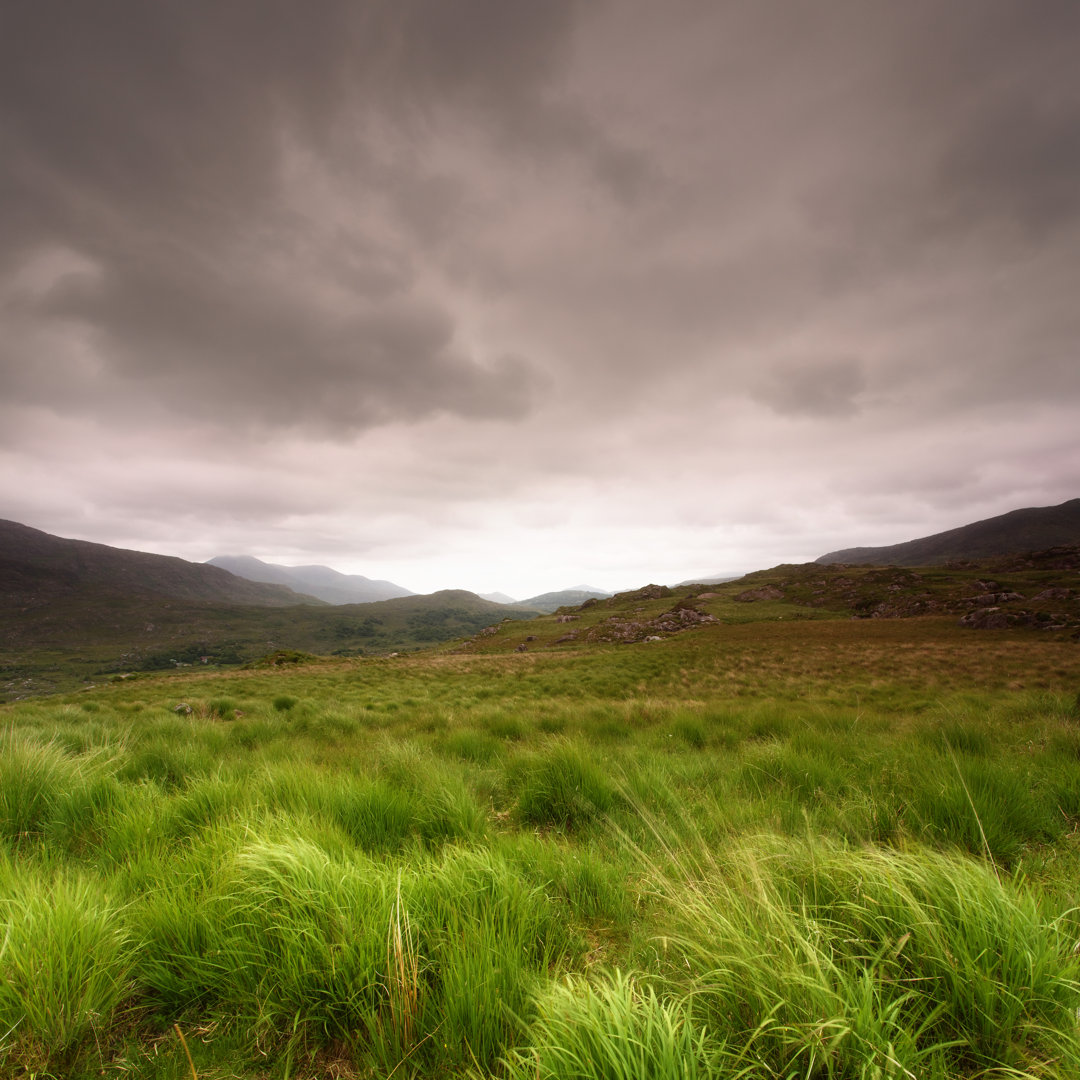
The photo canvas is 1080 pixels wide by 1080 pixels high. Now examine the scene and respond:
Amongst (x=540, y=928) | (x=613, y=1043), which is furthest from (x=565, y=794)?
(x=613, y=1043)

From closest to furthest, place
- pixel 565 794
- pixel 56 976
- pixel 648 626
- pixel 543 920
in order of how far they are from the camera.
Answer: pixel 56 976 → pixel 543 920 → pixel 565 794 → pixel 648 626

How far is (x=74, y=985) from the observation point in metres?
1.51

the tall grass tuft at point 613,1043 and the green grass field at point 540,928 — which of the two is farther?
the green grass field at point 540,928

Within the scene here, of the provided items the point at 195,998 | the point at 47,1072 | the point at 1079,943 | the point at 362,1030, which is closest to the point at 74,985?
the point at 47,1072

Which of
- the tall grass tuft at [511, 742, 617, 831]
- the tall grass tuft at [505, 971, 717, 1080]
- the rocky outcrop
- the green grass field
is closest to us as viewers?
the tall grass tuft at [505, 971, 717, 1080]

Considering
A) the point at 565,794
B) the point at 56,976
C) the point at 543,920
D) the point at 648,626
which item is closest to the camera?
the point at 56,976

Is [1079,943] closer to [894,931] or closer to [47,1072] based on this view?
[894,931]

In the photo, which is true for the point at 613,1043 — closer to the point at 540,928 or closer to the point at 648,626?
the point at 540,928

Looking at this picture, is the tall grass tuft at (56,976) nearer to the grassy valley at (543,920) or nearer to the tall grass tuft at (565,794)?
the grassy valley at (543,920)

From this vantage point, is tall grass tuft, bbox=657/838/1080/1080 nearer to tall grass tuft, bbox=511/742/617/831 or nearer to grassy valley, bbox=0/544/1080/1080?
grassy valley, bbox=0/544/1080/1080

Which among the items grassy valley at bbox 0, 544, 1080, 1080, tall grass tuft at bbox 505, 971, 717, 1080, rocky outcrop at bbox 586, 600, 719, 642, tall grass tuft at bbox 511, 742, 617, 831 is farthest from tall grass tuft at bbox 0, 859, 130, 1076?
rocky outcrop at bbox 586, 600, 719, 642

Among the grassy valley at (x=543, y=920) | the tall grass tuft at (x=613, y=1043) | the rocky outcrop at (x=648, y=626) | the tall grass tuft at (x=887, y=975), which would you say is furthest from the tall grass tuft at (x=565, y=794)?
the rocky outcrop at (x=648, y=626)

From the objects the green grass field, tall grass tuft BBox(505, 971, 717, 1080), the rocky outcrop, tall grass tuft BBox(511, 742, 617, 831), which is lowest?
the rocky outcrop

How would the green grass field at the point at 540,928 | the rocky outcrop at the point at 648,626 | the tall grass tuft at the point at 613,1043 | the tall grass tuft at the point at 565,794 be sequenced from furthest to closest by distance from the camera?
the rocky outcrop at the point at 648,626 → the tall grass tuft at the point at 565,794 → the green grass field at the point at 540,928 → the tall grass tuft at the point at 613,1043
